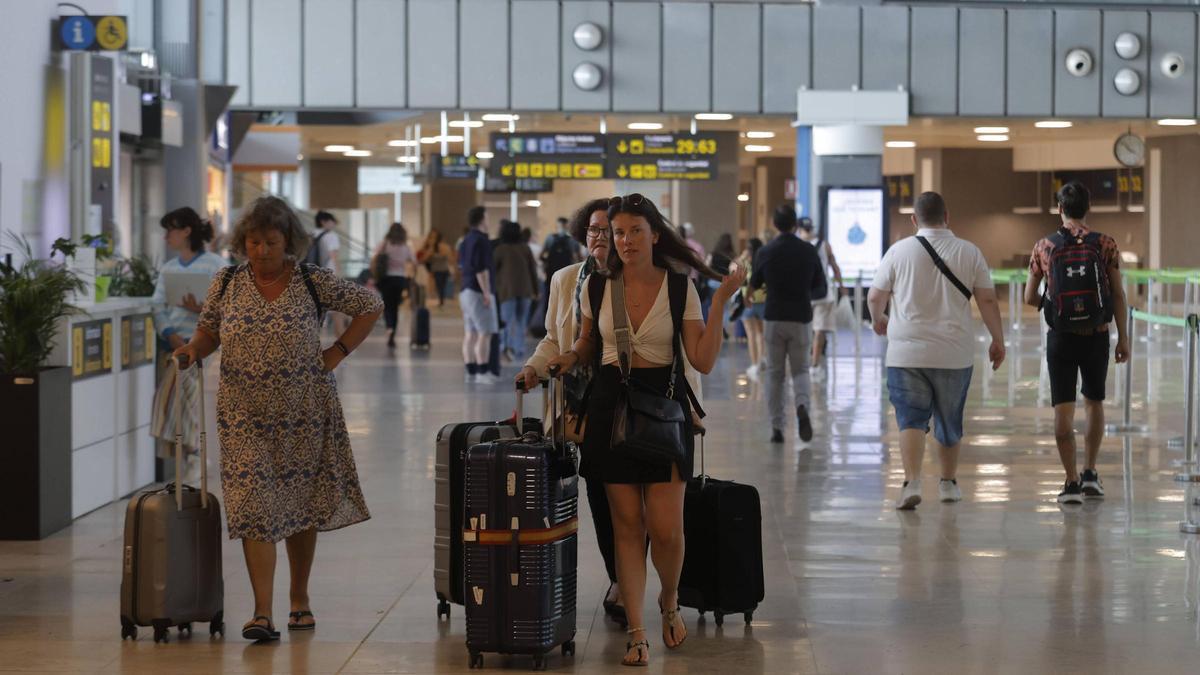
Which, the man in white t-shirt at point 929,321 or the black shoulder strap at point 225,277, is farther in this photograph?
the man in white t-shirt at point 929,321

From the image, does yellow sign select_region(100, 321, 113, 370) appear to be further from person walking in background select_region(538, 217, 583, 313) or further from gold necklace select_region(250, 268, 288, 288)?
person walking in background select_region(538, 217, 583, 313)

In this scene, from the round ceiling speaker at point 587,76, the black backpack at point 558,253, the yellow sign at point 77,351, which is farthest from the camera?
the round ceiling speaker at point 587,76

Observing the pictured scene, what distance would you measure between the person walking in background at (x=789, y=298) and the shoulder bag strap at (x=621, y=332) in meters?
6.16

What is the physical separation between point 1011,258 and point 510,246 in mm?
23487

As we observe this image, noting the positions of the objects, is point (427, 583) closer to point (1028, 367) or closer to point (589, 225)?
point (589, 225)

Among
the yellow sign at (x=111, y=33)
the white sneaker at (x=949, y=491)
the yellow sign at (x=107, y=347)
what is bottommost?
the white sneaker at (x=949, y=491)

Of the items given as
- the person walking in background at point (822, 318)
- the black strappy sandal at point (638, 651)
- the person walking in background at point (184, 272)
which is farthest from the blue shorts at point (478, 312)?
the black strappy sandal at point (638, 651)

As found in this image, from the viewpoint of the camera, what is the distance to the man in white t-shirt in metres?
8.95

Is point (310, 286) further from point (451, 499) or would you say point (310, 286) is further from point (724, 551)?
point (724, 551)

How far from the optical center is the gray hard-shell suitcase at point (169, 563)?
603 cm

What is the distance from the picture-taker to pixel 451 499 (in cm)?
636

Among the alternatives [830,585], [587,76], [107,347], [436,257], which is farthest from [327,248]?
[830,585]

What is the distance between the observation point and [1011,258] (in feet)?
Answer: 133

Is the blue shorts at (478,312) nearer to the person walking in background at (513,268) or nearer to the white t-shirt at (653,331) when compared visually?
the person walking in background at (513,268)
